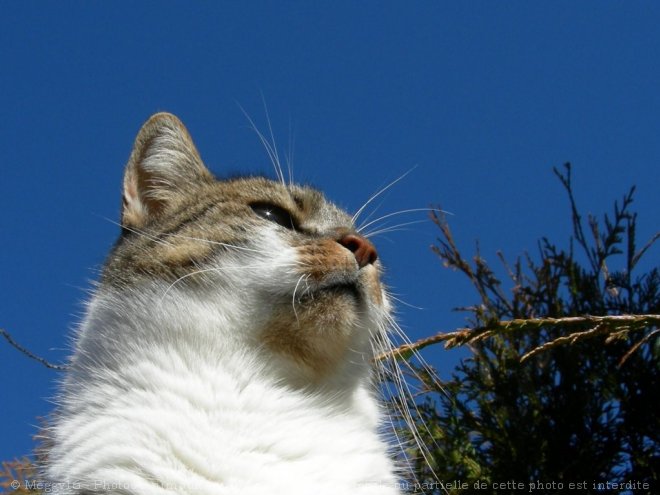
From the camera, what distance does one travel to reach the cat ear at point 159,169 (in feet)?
9.90

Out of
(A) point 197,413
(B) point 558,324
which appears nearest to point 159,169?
(A) point 197,413

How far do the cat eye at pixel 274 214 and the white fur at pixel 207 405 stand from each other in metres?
0.19

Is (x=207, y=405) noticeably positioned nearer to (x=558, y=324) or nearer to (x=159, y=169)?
(x=558, y=324)

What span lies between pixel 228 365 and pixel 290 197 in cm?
83

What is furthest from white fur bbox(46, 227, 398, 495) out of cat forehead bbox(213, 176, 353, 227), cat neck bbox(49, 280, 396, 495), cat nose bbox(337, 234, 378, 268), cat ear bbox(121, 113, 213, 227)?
cat ear bbox(121, 113, 213, 227)

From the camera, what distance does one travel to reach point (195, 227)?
107 inches

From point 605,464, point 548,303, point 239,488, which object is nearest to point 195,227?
point 239,488

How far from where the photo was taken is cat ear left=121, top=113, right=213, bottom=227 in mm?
3018

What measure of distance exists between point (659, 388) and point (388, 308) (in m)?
0.97

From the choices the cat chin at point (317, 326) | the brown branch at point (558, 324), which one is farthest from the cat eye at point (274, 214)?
the brown branch at point (558, 324)

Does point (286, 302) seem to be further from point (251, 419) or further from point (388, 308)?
point (388, 308)

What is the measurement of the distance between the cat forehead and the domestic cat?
6 centimetres

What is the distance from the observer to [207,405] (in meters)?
2.27

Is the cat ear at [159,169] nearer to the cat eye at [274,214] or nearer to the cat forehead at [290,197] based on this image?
the cat forehead at [290,197]
